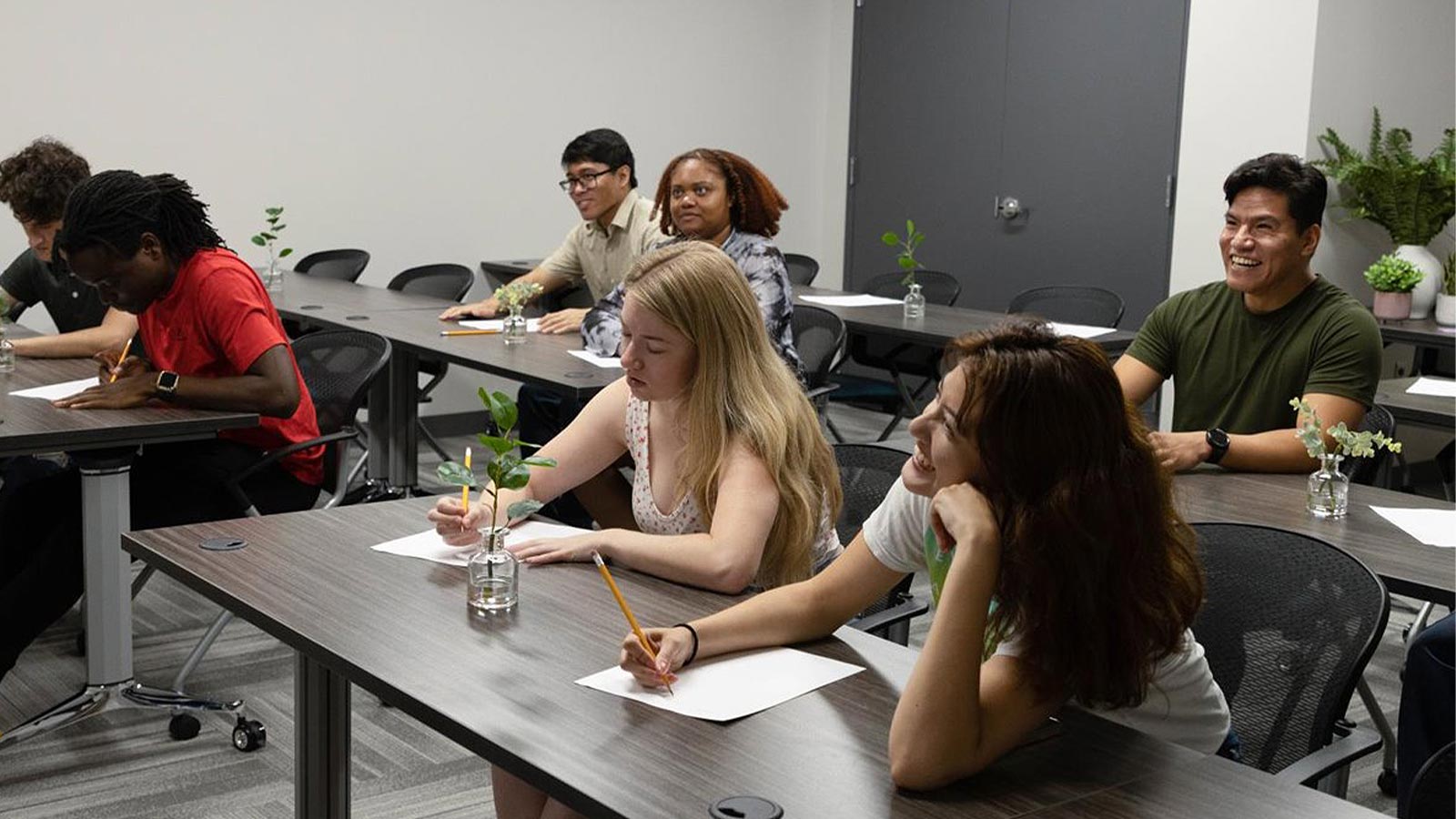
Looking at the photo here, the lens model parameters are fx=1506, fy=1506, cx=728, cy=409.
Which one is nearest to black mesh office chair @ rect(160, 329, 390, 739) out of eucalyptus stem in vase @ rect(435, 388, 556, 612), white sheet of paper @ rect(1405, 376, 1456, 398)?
eucalyptus stem in vase @ rect(435, 388, 556, 612)

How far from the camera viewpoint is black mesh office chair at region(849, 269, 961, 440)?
5832mm

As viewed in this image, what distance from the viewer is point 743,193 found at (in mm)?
4305

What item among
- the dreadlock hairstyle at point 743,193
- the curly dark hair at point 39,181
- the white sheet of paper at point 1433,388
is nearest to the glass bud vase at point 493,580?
the dreadlock hairstyle at point 743,193

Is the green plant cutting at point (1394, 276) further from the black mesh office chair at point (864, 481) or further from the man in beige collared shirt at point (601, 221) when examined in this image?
the black mesh office chair at point (864, 481)

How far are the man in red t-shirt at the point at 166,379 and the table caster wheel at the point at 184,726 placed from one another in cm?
37

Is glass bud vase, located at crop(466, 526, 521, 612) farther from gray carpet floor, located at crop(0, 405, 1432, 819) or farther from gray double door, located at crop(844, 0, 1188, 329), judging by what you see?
gray double door, located at crop(844, 0, 1188, 329)

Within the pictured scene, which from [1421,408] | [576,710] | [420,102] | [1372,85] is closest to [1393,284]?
[1372,85]

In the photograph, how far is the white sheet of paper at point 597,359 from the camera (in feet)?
13.8

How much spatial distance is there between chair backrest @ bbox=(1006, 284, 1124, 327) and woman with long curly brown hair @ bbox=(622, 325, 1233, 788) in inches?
174

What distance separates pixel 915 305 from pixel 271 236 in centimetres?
263

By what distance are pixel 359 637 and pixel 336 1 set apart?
548cm

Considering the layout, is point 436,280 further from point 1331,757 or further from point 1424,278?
point 1331,757

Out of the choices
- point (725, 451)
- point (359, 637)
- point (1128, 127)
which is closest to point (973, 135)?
point (1128, 127)

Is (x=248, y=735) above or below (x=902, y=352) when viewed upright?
below
